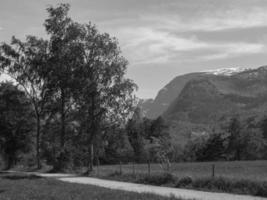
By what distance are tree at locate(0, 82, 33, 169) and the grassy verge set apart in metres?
27.4

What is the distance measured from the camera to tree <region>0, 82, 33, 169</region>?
51.7 m

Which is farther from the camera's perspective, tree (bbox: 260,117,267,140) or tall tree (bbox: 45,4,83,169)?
tree (bbox: 260,117,267,140)

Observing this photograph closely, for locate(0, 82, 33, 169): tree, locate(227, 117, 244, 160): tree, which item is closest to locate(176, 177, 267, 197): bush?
locate(0, 82, 33, 169): tree

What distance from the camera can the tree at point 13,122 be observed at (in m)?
51.7

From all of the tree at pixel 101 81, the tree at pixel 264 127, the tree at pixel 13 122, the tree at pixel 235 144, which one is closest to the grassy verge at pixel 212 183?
the tree at pixel 101 81

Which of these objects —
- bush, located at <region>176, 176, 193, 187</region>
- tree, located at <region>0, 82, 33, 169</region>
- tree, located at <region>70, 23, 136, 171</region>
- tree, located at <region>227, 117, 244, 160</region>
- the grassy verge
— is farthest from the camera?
tree, located at <region>227, 117, 244, 160</region>

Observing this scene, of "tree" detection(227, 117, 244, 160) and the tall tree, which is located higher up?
the tall tree

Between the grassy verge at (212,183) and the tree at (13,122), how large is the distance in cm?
2738

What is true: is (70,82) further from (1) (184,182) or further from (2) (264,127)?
(2) (264,127)

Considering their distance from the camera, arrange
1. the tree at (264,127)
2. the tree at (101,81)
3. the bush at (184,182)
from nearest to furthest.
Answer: the bush at (184,182), the tree at (101,81), the tree at (264,127)

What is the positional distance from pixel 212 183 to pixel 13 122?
38.0 m

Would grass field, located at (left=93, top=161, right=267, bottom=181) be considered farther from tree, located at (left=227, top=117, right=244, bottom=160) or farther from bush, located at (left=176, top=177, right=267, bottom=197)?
tree, located at (left=227, top=117, right=244, bottom=160)

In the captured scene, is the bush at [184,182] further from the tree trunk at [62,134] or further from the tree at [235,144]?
the tree at [235,144]

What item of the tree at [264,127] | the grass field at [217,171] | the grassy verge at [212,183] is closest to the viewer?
the grassy verge at [212,183]
